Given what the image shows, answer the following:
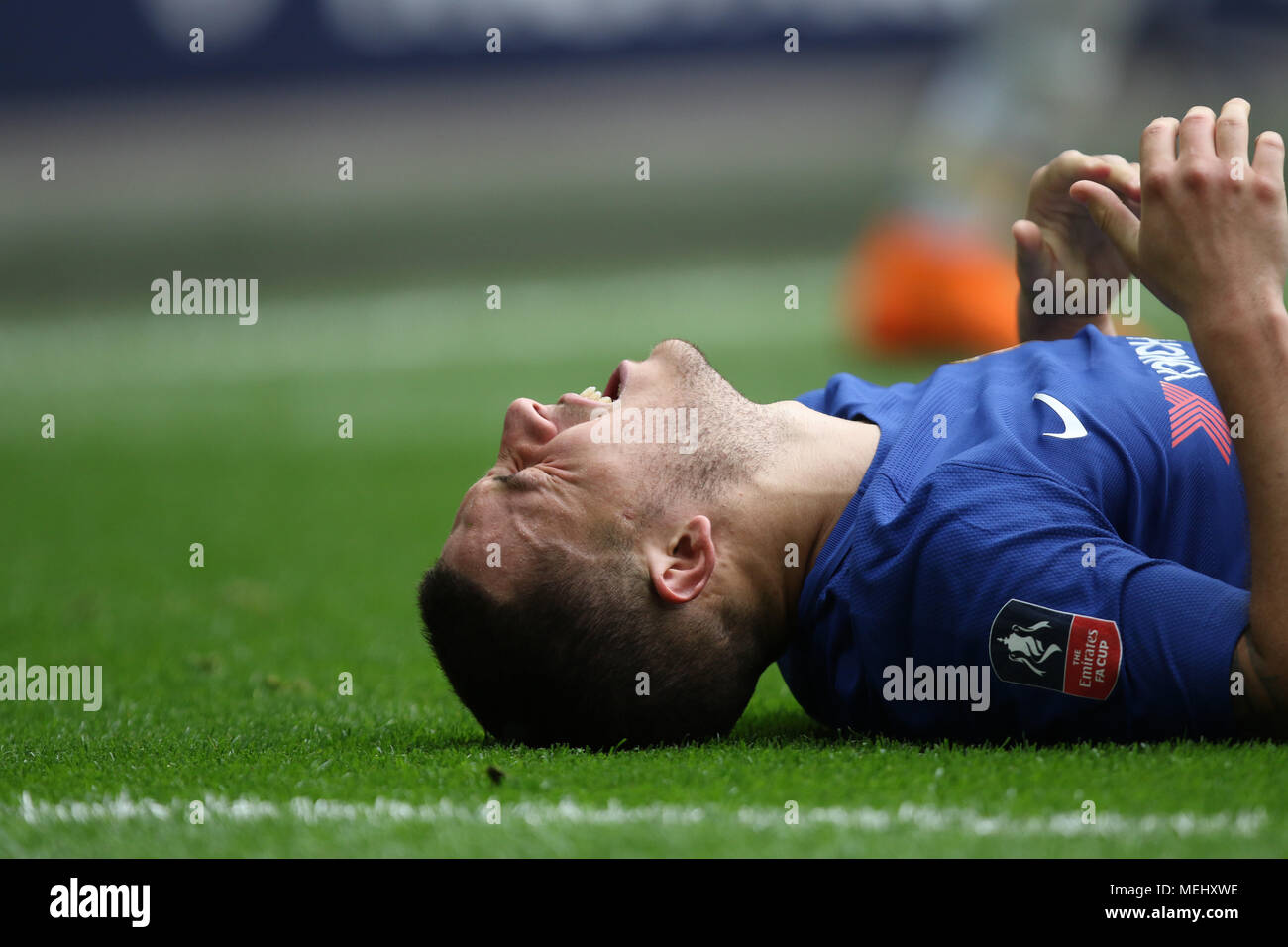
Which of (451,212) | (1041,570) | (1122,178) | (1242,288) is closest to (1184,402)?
(1242,288)

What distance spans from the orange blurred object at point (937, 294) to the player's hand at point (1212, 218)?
933 centimetres

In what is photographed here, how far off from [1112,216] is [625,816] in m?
1.66

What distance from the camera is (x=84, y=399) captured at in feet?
42.3

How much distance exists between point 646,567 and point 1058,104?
12252 millimetres

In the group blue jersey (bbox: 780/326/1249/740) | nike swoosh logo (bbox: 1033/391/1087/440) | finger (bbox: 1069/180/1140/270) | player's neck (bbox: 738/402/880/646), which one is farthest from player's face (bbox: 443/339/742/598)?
finger (bbox: 1069/180/1140/270)

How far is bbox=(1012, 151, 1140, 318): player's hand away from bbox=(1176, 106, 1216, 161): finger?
1.59ft

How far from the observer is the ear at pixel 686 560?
115 inches

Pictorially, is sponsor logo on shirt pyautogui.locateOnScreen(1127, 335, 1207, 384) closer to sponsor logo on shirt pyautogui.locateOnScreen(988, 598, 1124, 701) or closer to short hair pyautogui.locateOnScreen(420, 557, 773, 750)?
sponsor logo on shirt pyautogui.locateOnScreen(988, 598, 1124, 701)

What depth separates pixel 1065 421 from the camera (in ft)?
9.77

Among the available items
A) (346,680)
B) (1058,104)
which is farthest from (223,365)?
(346,680)

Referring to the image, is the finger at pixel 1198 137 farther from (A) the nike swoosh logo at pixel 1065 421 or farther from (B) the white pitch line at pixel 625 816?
(B) the white pitch line at pixel 625 816

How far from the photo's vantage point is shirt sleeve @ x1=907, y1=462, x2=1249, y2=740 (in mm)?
2660

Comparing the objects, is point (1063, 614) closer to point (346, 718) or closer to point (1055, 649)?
point (1055, 649)

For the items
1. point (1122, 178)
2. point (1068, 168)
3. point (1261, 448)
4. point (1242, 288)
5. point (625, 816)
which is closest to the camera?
point (625, 816)
